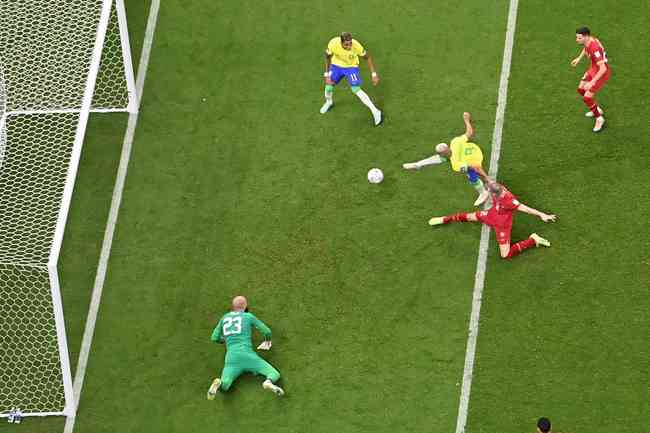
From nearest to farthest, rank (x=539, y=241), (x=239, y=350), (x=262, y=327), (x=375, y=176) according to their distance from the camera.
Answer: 1. (x=239, y=350)
2. (x=262, y=327)
3. (x=539, y=241)
4. (x=375, y=176)

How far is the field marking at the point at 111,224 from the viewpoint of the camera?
22.3 meters

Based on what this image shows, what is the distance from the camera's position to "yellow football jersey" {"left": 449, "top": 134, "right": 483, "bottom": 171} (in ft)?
74.8

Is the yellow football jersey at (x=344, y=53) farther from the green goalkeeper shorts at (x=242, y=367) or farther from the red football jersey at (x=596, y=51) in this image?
the green goalkeeper shorts at (x=242, y=367)

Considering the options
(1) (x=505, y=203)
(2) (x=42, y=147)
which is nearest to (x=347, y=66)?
(1) (x=505, y=203)

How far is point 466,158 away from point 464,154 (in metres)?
0.07

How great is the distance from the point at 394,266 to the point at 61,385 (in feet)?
17.0

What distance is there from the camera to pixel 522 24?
82.7 feet

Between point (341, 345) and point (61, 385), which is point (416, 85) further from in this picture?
point (61, 385)

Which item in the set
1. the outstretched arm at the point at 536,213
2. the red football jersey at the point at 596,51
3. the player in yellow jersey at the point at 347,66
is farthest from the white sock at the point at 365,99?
the red football jersey at the point at 596,51

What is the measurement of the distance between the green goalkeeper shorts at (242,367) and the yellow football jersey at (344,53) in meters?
5.00

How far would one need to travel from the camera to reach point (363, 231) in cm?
2325

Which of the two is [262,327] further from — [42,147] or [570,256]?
[42,147]

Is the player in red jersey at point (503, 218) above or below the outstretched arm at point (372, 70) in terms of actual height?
below

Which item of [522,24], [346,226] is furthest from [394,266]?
[522,24]
